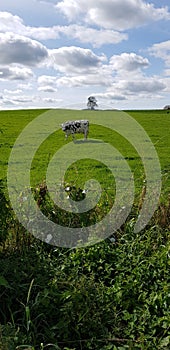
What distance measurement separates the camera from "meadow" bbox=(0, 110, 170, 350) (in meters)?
3.87

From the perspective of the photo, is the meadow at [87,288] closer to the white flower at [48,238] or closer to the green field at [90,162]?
the white flower at [48,238]

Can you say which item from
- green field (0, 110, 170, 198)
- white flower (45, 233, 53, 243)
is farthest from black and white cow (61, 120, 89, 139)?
white flower (45, 233, 53, 243)

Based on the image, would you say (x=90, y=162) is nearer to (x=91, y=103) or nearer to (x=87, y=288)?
(x=87, y=288)

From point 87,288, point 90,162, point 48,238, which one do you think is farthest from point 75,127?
point 87,288

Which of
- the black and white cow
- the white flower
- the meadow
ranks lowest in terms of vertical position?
the meadow

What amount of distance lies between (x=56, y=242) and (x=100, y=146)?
15883mm

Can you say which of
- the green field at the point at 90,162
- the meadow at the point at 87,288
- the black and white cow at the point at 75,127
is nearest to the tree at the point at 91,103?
the green field at the point at 90,162

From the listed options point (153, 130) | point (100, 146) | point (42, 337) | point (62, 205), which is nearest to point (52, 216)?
point (62, 205)

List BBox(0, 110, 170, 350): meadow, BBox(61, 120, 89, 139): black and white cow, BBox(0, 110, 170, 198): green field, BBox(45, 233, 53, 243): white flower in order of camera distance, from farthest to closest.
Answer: BBox(61, 120, 89, 139): black and white cow → BBox(0, 110, 170, 198): green field → BBox(45, 233, 53, 243): white flower → BBox(0, 110, 170, 350): meadow

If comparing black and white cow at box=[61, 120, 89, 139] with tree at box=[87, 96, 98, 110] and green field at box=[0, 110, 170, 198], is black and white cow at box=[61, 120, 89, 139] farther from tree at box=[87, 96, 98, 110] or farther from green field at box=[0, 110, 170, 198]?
tree at box=[87, 96, 98, 110]

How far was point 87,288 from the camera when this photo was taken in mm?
4398

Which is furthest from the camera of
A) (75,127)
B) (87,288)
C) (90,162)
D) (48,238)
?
(75,127)

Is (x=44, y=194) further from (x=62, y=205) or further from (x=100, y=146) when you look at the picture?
(x=100, y=146)

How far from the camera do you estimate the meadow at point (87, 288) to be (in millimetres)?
3871
